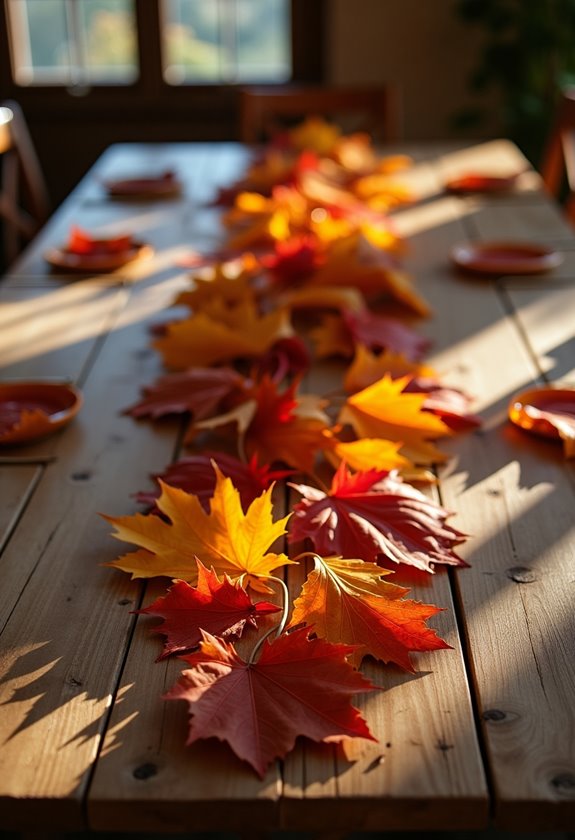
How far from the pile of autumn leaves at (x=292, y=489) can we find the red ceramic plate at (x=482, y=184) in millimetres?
592

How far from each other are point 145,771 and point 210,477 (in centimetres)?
40

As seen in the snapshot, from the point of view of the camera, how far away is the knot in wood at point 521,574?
877mm

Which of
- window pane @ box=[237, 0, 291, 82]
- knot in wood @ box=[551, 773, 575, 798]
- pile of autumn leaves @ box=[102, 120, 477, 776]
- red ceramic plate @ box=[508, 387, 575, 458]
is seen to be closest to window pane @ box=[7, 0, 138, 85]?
window pane @ box=[237, 0, 291, 82]

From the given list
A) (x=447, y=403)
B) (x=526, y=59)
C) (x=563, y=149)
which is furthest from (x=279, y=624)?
(x=526, y=59)

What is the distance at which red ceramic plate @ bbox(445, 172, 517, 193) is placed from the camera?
2.41m

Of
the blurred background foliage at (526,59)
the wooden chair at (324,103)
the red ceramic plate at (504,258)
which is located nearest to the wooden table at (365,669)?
the red ceramic plate at (504,258)

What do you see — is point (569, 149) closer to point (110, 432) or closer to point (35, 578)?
point (110, 432)

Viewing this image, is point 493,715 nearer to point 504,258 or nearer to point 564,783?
point 564,783

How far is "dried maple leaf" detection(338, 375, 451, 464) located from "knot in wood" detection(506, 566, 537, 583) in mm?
243

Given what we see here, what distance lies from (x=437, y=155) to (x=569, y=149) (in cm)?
38

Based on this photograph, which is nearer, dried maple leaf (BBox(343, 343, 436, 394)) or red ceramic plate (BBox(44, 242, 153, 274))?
dried maple leaf (BBox(343, 343, 436, 394))

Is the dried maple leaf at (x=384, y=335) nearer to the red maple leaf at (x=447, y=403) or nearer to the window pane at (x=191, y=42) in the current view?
the red maple leaf at (x=447, y=403)

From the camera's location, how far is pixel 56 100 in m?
4.37

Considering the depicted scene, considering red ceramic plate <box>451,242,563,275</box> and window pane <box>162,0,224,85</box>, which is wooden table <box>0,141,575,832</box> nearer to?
red ceramic plate <box>451,242,563,275</box>
